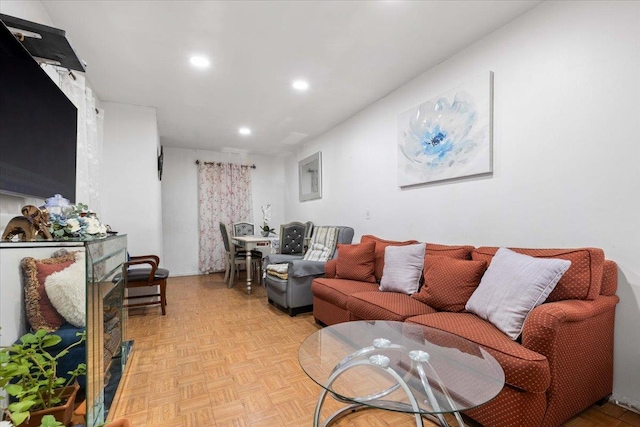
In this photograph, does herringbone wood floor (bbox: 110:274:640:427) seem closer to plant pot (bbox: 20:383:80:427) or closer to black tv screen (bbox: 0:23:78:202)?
plant pot (bbox: 20:383:80:427)

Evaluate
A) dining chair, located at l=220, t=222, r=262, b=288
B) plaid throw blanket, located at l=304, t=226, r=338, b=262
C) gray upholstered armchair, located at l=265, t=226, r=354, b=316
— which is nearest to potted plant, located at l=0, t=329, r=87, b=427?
gray upholstered armchair, located at l=265, t=226, r=354, b=316

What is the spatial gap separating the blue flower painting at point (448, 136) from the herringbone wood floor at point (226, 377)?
5.72ft

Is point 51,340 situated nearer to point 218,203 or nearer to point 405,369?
point 405,369

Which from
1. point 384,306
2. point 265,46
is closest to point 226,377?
point 384,306

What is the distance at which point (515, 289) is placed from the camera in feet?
5.32

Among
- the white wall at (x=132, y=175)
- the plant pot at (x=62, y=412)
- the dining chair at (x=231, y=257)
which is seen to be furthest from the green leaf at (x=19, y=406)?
the dining chair at (x=231, y=257)

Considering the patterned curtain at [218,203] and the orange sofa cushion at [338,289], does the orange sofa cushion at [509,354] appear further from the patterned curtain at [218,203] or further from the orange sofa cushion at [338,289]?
the patterned curtain at [218,203]

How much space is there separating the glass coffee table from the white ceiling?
209cm

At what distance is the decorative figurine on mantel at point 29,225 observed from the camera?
4.83 ft

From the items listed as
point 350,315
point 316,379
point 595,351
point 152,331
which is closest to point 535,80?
point 595,351

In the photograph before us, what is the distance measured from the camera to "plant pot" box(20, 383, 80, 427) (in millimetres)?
1192

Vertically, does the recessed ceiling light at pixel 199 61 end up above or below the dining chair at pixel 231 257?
above

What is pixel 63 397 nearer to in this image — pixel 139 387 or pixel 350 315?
pixel 139 387

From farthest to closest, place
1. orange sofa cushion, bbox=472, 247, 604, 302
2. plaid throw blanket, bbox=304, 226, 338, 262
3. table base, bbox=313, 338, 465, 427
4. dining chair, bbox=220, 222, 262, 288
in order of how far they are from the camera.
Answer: dining chair, bbox=220, 222, 262, 288
plaid throw blanket, bbox=304, 226, 338, 262
orange sofa cushion, bbox=472, 247, 604, 302
table base, bbox=313, 338, 465, 427
